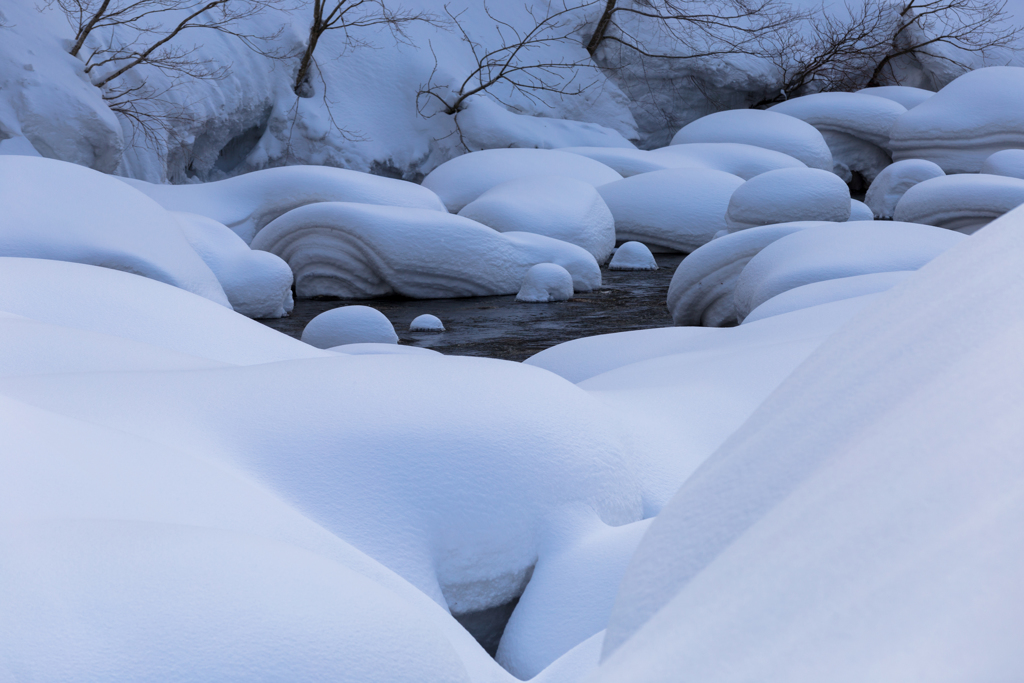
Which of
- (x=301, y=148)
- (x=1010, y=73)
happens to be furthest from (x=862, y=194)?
(x=301, y=148)

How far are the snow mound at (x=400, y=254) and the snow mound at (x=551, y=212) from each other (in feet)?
1.24

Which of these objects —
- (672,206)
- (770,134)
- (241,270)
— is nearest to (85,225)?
(241,270)

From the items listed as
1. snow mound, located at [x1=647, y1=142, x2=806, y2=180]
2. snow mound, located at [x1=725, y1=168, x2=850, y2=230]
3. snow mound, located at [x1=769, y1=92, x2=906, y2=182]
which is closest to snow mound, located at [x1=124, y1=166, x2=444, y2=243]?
snow mound, located at [x1=725, y1=168, x2=850, y2=230]

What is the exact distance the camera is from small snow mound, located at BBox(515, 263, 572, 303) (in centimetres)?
357

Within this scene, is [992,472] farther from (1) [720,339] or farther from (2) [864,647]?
(1) [720,339]

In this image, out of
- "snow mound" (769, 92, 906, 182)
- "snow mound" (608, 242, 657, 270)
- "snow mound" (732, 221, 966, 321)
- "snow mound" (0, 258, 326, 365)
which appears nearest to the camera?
"snow mound" (0, 258, 326, 365)

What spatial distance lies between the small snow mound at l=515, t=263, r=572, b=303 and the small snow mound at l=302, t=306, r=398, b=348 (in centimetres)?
98

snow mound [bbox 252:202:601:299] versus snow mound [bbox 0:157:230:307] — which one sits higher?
snow mound [bbox 0:157:230:307]

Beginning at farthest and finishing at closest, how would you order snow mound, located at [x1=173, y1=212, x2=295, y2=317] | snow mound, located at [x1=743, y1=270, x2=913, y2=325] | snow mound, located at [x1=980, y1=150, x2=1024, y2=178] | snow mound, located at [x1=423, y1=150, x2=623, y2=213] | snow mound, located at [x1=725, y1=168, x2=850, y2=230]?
snow mound, located at [x1=423, y1=150, x2=623, y2=213], snow mound, located at [x1=980, y1=150, x2=1024, y2=178], snow mound, located at [x1=725, y1=168, x2=850, y2=230], snow mound, located at [x1=173, y1=212, x2=295, y2=317], snow mound, located at [x1=743, y1=270, x2=913, y2=325]

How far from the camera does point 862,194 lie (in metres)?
7.50

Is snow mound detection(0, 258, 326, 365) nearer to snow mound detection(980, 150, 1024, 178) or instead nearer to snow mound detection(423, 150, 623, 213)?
snow mound detection(423, 150, 623, 213)

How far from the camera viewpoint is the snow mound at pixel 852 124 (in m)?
7.04

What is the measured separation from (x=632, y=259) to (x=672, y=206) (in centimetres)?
57

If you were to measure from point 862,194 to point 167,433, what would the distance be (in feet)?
24.0
